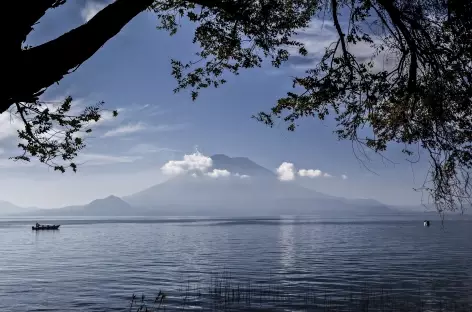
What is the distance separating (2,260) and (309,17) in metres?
68.2

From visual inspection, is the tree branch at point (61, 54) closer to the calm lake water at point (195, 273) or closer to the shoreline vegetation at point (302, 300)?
the shoreline vegetation at point (302, 300)

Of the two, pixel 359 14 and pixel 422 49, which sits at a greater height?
pixel 359 14

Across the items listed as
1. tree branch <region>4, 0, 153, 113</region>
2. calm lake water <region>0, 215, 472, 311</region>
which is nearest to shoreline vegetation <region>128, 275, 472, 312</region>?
calm lake water <region>0, 215, 472, 311</region>

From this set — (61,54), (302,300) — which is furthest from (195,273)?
(61,54)

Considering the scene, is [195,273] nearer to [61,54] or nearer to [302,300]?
[302,300]

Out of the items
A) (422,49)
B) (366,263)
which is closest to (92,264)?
(366,263)

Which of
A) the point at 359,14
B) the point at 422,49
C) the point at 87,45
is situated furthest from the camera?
the point at 359,14

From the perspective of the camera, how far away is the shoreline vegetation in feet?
95.5

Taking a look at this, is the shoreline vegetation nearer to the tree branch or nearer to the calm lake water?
the calm lake water

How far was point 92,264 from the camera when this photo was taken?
58.9 m

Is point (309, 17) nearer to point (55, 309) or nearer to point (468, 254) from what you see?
point (55, 309)

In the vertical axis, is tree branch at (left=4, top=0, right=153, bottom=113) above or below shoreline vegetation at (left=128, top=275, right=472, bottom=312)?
above

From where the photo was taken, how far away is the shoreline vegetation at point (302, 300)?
2911 centimetres

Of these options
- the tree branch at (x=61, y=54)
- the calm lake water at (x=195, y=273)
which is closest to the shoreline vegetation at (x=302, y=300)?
the calm lake water at (x=195, y=273)
